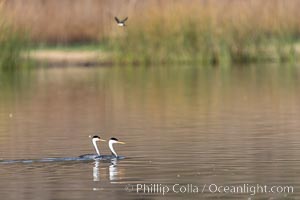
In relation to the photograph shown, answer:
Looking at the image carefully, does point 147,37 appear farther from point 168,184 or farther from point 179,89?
point 168,184

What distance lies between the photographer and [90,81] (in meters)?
30.6

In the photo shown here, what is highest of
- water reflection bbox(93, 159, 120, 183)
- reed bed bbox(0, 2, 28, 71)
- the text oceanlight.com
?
reed bed bbox(0, 2, 28, 71)

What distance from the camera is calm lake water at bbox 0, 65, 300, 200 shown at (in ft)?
41.4

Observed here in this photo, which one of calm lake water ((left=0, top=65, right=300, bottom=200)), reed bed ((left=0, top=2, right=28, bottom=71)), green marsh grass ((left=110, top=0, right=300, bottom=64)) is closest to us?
calm lake water ((left=0, top=65, right=300, bottom=200))

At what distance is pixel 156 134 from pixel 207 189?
5.52 m

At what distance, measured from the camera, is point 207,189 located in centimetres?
1221

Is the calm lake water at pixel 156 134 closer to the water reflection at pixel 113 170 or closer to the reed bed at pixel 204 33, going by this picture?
the water reflection at pixel 113 170

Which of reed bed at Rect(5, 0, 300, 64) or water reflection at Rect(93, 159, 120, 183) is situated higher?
reed bed at Rect(5, 0, 300, 64)

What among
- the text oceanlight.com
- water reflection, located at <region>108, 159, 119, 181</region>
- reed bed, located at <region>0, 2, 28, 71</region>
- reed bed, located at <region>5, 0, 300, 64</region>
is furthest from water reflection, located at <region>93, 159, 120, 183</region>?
reed bed, located at <region>5, 0, 300, 64</region>

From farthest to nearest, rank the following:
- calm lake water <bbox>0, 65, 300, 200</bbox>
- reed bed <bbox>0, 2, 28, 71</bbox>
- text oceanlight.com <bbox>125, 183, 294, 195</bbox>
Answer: reed bed <bbox>0, 2, 28, 71</bbox> < calm lake water <bbox>0, 65, 300, 200</bbox> < text oceanlight.com <bbox>125, 183, 294, 195</bbox>

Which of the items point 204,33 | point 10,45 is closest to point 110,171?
point 10,45

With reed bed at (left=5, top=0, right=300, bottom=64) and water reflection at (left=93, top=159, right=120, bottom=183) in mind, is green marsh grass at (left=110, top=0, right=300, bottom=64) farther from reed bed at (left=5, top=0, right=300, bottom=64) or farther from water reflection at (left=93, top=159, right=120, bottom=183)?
water reflection at (left=93, top=159, right=120, bottom=183)

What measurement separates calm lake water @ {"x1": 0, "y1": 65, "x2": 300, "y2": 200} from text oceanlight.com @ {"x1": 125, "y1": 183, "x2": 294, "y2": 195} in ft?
0.04

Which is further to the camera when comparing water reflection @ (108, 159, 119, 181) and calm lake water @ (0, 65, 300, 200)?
water reflection @ (108, 159, 119, 181)
